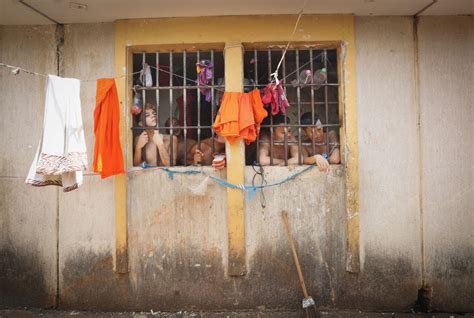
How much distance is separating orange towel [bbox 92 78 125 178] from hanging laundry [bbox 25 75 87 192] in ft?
1.00

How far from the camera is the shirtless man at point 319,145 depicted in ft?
17.0

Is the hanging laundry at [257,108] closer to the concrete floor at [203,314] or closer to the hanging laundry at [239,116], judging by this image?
the hanging laundry at [239,116]

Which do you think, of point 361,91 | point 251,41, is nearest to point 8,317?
point 251,41

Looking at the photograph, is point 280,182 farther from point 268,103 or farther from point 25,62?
point 25,62

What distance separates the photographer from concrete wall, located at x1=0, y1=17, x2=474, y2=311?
16.6 feet

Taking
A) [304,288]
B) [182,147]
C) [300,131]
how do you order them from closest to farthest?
[304,288]
[300,131]
[182,147]

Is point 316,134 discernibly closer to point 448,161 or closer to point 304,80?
point 304,80

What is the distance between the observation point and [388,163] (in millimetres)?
5078

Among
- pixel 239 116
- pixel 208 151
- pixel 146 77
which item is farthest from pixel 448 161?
pixel 146 77

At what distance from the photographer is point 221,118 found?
488cm

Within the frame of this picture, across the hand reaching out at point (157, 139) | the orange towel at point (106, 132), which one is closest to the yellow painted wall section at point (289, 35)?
the orange towel at point (106, 132)

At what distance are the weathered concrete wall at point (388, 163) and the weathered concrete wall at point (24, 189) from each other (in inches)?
156

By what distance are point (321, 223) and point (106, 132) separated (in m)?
2.84

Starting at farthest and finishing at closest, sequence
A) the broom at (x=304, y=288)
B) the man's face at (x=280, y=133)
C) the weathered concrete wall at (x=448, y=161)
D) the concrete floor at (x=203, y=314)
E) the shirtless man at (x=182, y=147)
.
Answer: the shirtless man at (x=182, y=147) < the man's face at (x=280, y=133) < the weathered concrete wall at (x=448, y=161) < the concrete floor at (x=203, y=314) < the broom at (x=304, y=288)
